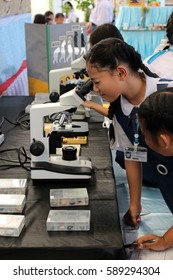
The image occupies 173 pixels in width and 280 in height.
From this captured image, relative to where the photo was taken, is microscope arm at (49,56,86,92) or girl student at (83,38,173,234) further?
microscope arm at (49,56,86,92)

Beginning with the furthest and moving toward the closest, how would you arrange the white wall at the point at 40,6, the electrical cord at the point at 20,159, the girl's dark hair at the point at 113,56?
the white wall at the point at 40,6
the electrical cord at the point at 20,159
the girl's dark hair at the point at 113,56

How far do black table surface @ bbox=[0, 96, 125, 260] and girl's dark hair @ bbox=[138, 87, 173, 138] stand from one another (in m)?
0.31

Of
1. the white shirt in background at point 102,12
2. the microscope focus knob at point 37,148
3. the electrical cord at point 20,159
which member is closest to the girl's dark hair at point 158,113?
the microscope focus knob at point 37,148

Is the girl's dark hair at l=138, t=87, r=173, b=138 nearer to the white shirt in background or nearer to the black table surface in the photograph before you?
the black table surface

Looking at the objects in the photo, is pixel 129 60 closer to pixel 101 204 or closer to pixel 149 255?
pixel 101 204

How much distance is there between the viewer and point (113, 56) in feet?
3.84

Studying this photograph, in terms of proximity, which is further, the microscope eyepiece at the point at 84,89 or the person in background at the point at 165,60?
the person in background at the point at 165,60

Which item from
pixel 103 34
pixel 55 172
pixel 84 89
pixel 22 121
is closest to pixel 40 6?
pixel 22 121

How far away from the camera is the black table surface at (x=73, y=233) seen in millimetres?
937

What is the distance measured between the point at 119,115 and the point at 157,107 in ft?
1.27

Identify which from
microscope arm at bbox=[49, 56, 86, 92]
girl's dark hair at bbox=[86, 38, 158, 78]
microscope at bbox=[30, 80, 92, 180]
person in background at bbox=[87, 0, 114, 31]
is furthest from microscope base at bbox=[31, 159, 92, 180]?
person in background at bbox=[87, 0, 114, 31]

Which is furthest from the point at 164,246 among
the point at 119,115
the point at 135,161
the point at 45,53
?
the point at 45,53

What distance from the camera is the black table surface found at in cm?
94

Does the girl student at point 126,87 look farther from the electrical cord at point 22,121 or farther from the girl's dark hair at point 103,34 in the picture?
the electrical cord at point 22,121
